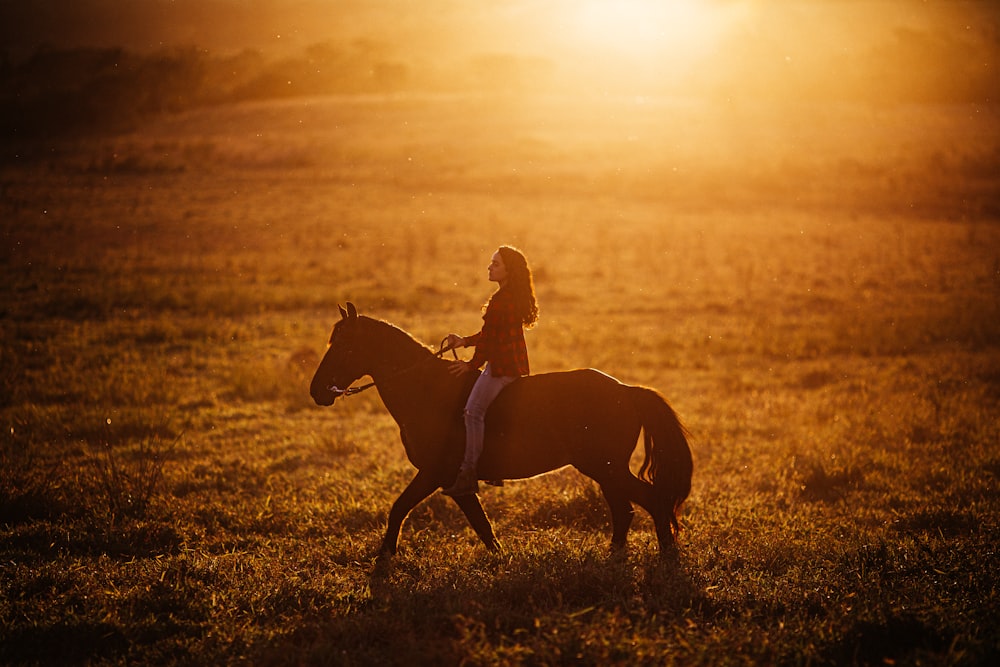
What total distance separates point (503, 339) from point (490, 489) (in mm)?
3416

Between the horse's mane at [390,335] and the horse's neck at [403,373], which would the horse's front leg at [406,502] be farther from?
the horse's mane at [390,335]

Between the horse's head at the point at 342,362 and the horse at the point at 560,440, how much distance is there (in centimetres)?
16

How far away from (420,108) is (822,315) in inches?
2719

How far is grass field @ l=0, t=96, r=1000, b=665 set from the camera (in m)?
5.02

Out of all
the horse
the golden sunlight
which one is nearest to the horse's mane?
the horse

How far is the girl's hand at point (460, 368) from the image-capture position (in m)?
6.46

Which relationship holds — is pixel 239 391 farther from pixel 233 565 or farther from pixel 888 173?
pixel 888 173

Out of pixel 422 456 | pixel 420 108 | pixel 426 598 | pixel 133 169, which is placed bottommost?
pixel 426 598

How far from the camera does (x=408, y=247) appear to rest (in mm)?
32938

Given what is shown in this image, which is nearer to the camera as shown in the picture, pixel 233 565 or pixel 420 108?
pixel 233 565

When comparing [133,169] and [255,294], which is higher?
[133,169]

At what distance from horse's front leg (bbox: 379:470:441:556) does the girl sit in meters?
0.16

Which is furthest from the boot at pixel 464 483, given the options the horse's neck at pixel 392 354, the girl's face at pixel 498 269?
the girl's face at pixel 498 269

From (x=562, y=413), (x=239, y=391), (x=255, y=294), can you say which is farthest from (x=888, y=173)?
(x=562, y=413)
